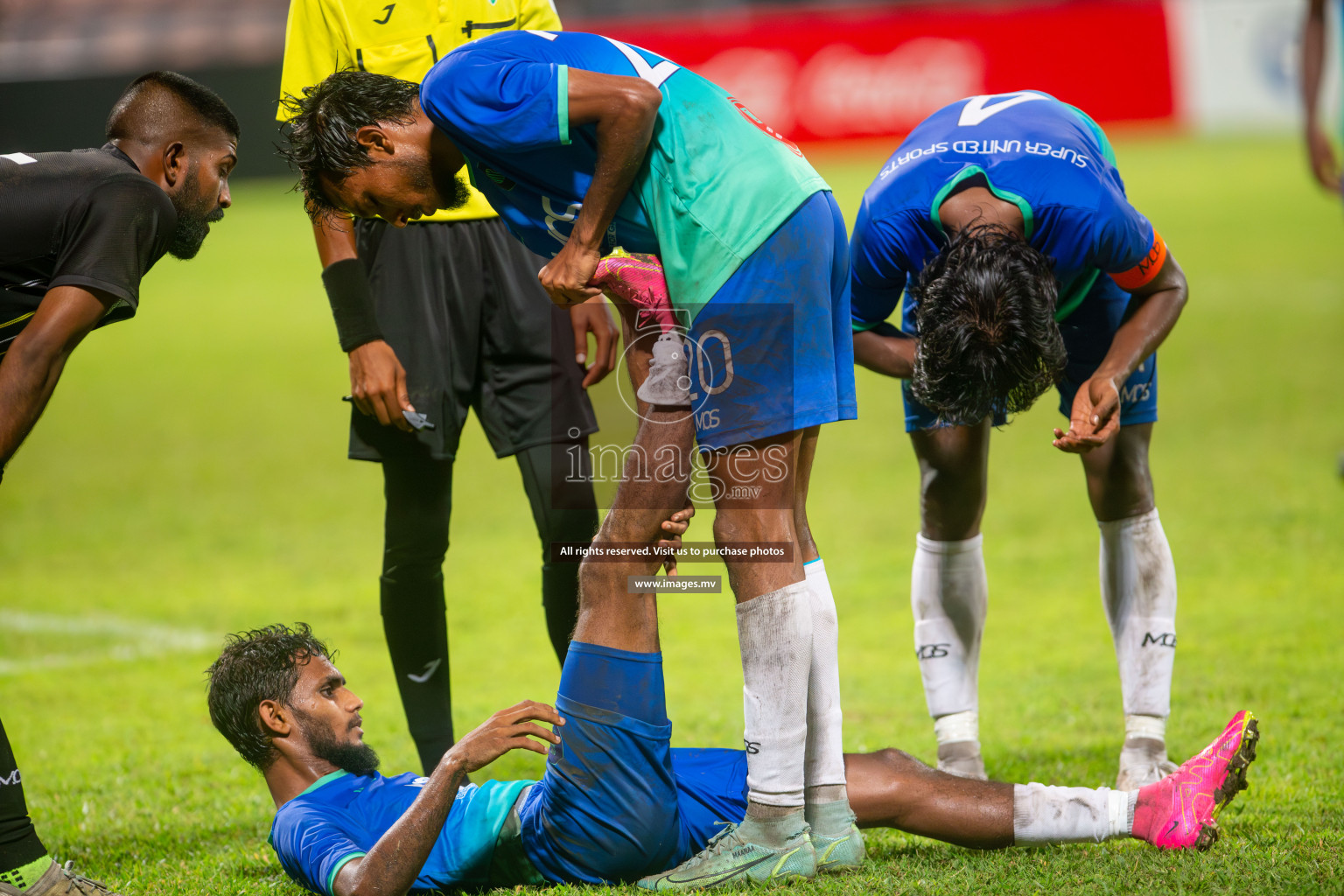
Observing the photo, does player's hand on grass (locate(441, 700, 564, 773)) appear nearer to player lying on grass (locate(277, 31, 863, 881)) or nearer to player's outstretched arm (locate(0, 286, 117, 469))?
player lying on grass (locate(277, 31, 863, 881))

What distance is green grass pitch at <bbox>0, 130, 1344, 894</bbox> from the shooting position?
350 centimetres

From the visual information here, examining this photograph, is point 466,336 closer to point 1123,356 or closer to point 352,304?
point 352,304

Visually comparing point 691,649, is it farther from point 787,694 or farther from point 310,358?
point 310,358

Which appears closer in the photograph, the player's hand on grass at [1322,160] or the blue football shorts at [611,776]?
the blue football shorts at [611,776]

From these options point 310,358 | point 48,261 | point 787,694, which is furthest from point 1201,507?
point 310,358

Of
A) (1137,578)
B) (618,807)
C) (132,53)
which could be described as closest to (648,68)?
(618,807)

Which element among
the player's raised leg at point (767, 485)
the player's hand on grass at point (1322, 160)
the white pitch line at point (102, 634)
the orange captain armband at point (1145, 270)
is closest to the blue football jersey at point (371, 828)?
the player's raised leg at point (767, 485)

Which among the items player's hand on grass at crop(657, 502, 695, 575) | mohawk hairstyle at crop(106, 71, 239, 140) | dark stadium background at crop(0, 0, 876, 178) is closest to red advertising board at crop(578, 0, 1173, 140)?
dark stadium background at crop(0, 0, 876, 178)

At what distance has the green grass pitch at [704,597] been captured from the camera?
Result: 3500 mm

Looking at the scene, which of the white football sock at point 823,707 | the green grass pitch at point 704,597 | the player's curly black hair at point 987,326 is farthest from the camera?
the green grass pitch at point 704,597

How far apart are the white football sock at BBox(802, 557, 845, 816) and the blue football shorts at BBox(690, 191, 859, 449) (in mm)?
372

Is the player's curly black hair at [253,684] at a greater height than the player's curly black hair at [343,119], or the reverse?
the player's curly black hair at [343,119]

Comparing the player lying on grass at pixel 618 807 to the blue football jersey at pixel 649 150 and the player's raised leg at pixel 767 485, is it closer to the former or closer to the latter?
the player's raised leg at pixel 767 485

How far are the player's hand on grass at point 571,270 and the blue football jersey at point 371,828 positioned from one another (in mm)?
1169
